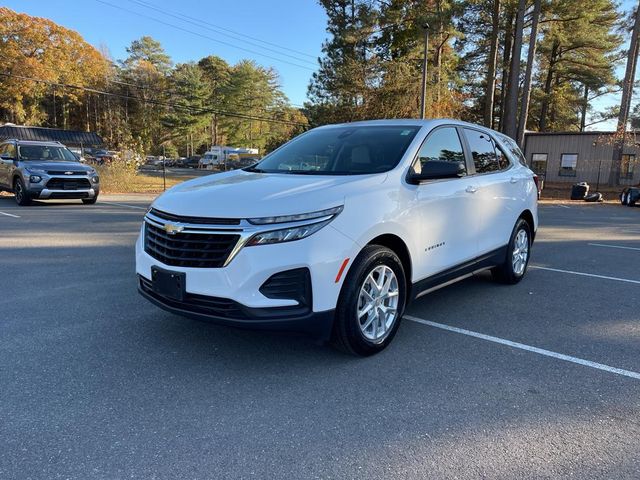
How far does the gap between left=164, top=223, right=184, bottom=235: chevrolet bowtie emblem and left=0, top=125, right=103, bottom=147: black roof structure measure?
44.5 m

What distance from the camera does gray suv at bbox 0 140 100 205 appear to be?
494 inches

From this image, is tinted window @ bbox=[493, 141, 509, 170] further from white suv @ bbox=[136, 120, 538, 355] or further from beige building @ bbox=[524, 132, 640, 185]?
beige building @ bbox=[524, 132, 640, 185]

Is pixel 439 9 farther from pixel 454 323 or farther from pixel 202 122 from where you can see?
pixel 202 122

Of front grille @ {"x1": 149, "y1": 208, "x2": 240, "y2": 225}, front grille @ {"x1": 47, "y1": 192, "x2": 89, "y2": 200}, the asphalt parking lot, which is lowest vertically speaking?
the asphalt parking lot

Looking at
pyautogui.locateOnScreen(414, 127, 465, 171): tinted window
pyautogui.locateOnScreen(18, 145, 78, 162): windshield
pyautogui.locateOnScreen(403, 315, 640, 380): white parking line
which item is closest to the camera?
pyautogui.locateOnScreen(403, 315, 640, 380): white parking line

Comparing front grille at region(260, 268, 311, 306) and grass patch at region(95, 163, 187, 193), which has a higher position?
front grille at region(260, 268, 311, 306)

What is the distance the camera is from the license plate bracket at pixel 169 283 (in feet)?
10.6

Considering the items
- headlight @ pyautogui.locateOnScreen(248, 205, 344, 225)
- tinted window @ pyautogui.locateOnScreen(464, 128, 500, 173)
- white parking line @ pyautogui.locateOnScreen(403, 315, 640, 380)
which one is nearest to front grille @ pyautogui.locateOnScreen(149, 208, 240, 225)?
headlight @ pyautogui.locateOnScreen(248, 205, 344, 225)

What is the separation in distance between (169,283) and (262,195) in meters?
0.88

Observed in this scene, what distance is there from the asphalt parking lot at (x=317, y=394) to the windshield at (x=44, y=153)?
390 inches

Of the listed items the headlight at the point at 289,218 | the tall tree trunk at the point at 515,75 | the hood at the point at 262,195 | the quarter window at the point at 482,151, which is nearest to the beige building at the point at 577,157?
the tall tree trunk at the point at 515,75

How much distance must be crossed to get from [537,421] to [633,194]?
21.8m

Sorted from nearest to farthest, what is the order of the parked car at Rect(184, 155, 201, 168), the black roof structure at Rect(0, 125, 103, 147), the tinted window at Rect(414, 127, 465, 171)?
1. the tinted window at Rect(414, 127, 465, 171)
2. the black roof structure at Rect(0, 125, 103, 147)
3. the parked car at Rect(184, 155, 201, 168)

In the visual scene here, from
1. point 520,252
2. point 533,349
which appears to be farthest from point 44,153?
point 533,349
